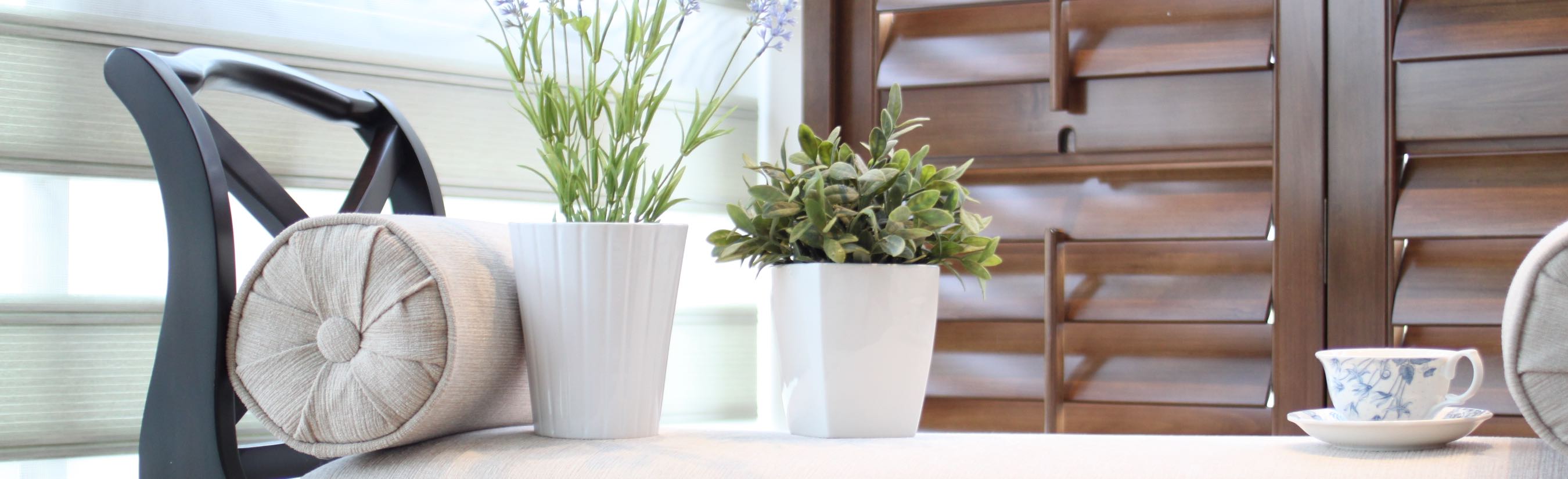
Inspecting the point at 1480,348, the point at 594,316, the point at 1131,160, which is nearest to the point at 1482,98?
the point at 1480,348

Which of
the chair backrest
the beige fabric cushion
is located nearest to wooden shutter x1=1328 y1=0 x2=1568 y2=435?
the beige fabric cushion

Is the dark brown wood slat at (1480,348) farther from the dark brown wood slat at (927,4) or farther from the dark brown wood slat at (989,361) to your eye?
the dark brown wood slat at (927,4)

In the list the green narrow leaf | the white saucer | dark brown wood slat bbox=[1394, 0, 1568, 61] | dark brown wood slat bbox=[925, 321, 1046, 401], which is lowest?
dark brown wood slat bbox=[925, 321, 1046, 401]

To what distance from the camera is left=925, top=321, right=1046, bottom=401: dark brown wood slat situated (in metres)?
1.74

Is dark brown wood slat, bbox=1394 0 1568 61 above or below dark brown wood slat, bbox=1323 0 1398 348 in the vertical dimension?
above

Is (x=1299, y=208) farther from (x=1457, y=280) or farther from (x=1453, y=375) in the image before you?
(x=1453, y=375)

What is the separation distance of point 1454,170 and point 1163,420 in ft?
1.65

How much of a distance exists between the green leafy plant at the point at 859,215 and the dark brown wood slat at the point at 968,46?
0.81m

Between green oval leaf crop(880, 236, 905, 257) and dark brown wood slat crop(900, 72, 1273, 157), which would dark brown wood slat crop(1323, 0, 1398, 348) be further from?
green oval leaf crop(880, 236, 905, 257)

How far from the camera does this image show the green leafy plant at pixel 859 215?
2.93 ft

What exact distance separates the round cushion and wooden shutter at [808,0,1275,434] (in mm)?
1020

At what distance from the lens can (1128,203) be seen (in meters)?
1.70

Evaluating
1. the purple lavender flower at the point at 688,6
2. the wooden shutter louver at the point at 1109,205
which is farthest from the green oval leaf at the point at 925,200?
the wooden shutter louver at the point at 1109,205

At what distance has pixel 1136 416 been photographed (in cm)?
168
